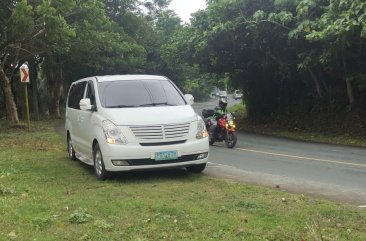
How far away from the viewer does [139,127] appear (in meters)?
9.20

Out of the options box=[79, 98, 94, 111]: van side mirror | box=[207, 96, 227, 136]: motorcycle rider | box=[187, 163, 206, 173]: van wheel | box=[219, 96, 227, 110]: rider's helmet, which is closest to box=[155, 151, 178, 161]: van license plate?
box=[187, 163, 206, 173]: van wheel

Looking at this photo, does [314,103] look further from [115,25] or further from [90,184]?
[115,25]

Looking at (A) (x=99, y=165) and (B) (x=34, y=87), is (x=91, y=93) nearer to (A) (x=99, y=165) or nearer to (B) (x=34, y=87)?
(A) (x=99, y=165)

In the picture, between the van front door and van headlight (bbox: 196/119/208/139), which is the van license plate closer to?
van headlight (bbox: 196/119/208/139)

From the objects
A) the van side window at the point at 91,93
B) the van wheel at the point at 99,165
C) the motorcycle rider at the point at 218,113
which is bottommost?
the van wheel at the point at 99,165

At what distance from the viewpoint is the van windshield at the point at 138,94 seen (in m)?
10.1

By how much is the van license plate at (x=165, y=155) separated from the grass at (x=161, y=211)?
0.44m

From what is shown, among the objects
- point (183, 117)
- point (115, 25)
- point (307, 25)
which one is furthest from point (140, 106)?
point (115, 25)

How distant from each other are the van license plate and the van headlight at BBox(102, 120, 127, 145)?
2.09ft

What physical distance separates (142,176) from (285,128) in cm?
1603

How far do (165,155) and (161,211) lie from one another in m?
2.50

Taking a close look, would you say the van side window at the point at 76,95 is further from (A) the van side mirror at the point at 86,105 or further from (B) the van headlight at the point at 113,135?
(B) the van headlight at the point at 113,135

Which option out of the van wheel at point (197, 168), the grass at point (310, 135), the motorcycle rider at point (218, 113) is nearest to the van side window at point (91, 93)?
the van wheel at point (197, 168)

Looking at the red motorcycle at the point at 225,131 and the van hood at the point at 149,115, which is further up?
the van hood at the point at 149,115
